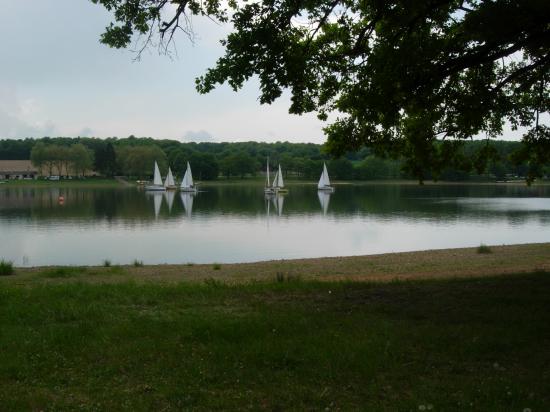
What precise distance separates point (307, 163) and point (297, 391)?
459ft

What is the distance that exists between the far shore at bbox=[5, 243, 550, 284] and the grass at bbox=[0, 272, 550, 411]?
4.92 meters

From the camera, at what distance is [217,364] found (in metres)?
5.57

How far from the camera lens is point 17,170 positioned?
154000mm

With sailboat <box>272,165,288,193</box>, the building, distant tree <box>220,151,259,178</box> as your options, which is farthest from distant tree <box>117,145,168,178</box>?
sailboat <box>272,165,288,193</box>

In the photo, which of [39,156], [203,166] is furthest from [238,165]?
[39,156]

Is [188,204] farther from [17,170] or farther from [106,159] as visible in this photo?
[17,170]

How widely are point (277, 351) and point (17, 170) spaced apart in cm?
16462

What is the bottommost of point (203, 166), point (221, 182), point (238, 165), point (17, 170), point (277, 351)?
point (221, 182)

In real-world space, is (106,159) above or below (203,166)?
above

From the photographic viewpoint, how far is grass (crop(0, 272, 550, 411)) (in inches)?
190

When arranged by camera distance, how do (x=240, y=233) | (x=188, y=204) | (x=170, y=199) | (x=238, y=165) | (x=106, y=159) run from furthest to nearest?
(x=238, y=165), (x=106, y=159), (x=170, y=199), (x=188, y=204), (x=240, y=233)

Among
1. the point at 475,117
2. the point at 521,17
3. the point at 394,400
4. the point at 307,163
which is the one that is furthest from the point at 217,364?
the point at 307,163

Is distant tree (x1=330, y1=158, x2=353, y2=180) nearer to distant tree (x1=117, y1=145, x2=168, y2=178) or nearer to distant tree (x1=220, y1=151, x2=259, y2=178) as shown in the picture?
distant tree (x1=220, y1=151, x2=259, y2=178)

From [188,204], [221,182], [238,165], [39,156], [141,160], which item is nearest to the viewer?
[188,204]
